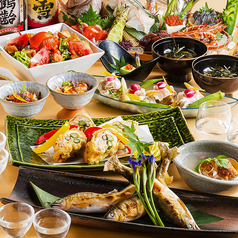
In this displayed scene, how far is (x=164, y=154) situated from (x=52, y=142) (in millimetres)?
507

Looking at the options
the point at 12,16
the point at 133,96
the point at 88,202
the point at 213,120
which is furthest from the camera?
the point at 12,16

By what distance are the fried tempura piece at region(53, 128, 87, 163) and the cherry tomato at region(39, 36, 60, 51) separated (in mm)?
825

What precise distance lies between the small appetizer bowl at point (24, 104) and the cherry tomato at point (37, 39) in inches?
18.5

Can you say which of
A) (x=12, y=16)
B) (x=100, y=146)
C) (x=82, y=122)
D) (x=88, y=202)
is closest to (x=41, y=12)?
(x=12, y=16)

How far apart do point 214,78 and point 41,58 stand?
965 mm

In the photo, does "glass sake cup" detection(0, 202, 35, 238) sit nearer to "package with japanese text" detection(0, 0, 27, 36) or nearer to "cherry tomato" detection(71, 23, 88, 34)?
"package with japanese text" detection(0, 0, 27, 36)

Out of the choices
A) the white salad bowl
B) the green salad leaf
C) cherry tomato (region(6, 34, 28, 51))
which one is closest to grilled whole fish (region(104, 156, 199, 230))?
the white salad bowl

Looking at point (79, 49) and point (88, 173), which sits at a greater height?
point (79, 49)

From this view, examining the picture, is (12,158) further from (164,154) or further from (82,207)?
(164,154)

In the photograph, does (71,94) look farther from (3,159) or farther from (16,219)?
(16,219)

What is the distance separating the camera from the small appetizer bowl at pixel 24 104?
152cm

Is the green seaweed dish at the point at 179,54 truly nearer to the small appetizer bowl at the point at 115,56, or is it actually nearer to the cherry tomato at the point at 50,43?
the small appetizer bowl at the point at 115,56

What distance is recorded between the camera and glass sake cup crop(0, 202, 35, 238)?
88 cm

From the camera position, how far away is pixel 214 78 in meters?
1.82
